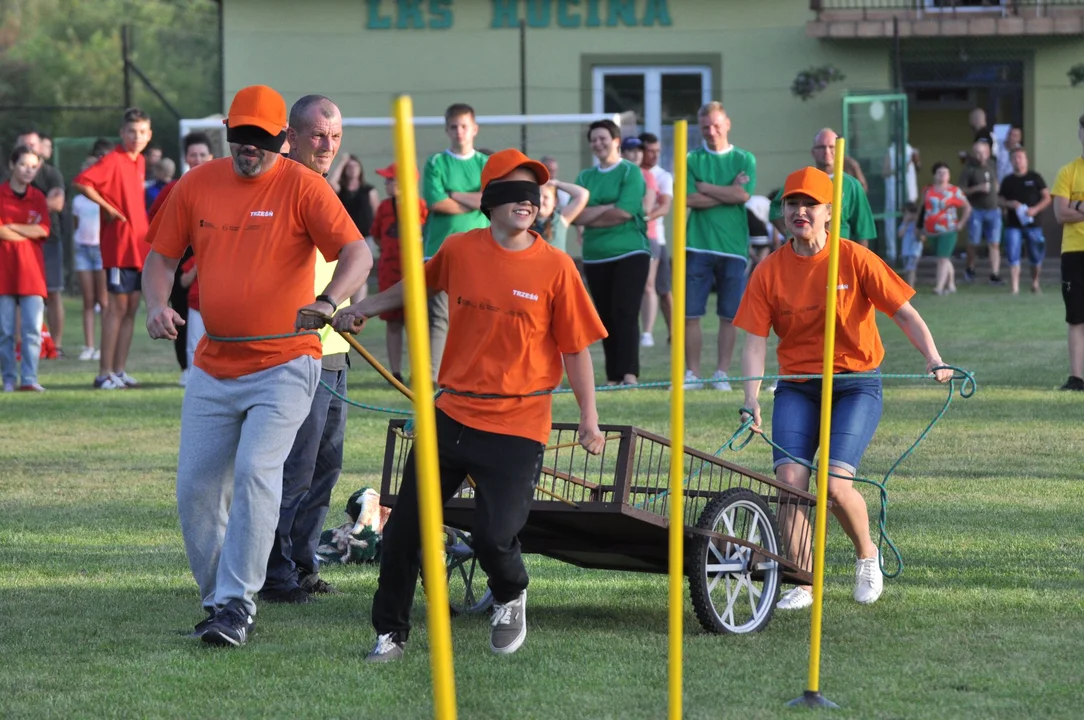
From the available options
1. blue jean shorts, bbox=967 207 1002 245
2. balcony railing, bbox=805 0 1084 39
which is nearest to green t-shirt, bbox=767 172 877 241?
blue jean shorts, bbox=967 207 1002 245

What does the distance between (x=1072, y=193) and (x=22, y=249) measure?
8425 millimetres

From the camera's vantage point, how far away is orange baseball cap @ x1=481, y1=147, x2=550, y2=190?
18.9ft

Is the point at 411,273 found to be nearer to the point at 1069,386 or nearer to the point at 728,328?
the point at 728,328

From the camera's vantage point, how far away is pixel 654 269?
17.9 m

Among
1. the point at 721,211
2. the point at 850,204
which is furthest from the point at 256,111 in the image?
the point at 721,211

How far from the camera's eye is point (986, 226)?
26641 millimetres

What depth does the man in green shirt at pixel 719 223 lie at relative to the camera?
13023mm

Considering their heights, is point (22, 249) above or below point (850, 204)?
below

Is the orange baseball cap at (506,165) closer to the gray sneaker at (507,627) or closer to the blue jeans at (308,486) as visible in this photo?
the blue jeans at (308,486)

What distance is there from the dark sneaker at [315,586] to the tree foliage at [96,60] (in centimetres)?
2839

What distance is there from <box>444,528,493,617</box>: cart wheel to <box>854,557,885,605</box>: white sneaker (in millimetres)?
1434

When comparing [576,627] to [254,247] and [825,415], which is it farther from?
[254,247]

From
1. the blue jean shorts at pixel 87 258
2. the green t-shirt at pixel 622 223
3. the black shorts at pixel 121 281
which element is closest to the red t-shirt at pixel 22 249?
the black shorts at pixel 121 281

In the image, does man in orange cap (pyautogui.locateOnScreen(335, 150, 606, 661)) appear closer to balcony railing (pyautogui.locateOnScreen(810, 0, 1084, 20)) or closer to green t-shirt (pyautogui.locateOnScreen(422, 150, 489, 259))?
green t-shirt (pyautogui.locateOnScreen(422, 150, 489, 259))
